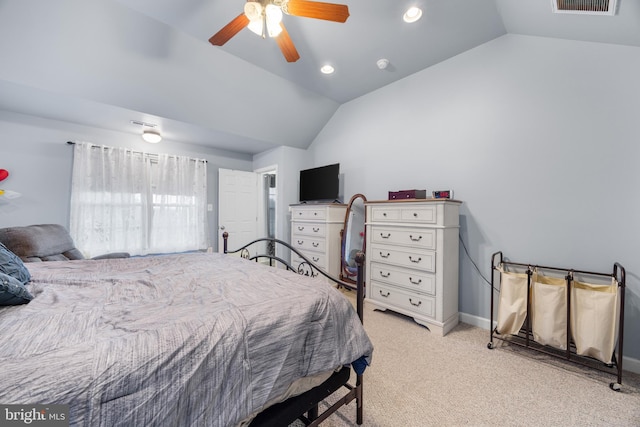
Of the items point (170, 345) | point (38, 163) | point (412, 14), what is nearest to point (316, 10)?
point (412, 14)

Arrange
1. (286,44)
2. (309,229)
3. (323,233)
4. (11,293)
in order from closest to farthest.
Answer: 1. (11,293)
2. (286,44)
3. (323,233)
4. (309,229)

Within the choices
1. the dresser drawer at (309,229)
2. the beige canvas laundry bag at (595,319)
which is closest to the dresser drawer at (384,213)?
the dresser drawer at (309,229)

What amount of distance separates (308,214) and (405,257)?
1768 mm

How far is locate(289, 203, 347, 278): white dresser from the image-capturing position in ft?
12.4

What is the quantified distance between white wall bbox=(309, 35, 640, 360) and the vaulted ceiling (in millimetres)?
195

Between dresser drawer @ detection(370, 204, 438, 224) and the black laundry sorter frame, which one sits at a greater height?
dresser drawer @ detection(370, 204, 438, 224)

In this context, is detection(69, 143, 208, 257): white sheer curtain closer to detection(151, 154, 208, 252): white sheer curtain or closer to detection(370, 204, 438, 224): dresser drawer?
detection(151, 154, 208, 252): white sheer curtain

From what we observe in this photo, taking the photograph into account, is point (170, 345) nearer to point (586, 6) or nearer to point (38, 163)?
point (586, 6)

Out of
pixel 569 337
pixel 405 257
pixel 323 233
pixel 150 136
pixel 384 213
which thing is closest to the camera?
pixel 569 337

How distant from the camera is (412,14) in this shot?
92.1 inches

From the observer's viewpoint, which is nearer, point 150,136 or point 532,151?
point 532,151

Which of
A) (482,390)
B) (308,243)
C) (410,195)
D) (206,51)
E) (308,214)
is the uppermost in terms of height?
(206,51)

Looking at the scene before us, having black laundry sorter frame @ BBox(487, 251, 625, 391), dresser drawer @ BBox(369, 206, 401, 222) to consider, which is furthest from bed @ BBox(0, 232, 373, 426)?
black laundry sorter frame @ BBox(487, 251, 625, 391)

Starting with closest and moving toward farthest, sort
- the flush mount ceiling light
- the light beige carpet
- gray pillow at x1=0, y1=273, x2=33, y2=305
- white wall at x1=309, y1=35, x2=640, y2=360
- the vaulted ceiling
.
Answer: gray pillow at x1=0, y1=273, x2=33, y2=305, the light beige carpet, white wall at x1=309, y1=35, x2=640, y2=360, the vaulted ceiling, the flush mount ceiling light
